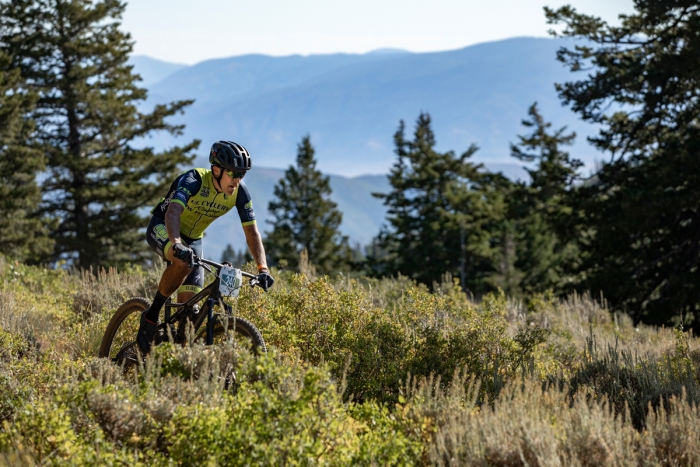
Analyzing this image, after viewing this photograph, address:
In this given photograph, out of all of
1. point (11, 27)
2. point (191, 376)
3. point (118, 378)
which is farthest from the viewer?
point (11, 27)

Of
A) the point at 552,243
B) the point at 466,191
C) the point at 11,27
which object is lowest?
the point at 552,243

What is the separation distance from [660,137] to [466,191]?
91.3 ft

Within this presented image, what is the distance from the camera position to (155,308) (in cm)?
602

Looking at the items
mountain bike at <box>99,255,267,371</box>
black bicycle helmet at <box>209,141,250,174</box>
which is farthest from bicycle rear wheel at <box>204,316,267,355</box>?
black bicycle helmet at <box>209,141,250,174</box>

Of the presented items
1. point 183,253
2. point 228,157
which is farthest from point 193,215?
point 183,253

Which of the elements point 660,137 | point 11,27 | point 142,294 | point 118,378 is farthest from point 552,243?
point 118,378

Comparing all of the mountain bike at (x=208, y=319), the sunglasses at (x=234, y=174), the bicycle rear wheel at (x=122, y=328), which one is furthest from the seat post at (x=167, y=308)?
the sunglasses at (x=234, y=174)

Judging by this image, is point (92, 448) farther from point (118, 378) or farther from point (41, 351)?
point (41, 351)

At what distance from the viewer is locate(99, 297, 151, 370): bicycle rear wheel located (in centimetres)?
650

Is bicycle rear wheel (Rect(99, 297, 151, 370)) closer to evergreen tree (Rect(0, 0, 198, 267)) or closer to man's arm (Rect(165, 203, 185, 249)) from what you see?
man's arm (Rect(165, 203, 185, 249))

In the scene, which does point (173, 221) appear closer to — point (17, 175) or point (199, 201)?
point (199, 201)

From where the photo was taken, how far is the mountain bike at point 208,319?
5379 millimetres

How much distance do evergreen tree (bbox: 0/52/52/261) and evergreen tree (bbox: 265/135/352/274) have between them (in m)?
21.7

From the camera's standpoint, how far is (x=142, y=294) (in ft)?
31.5
